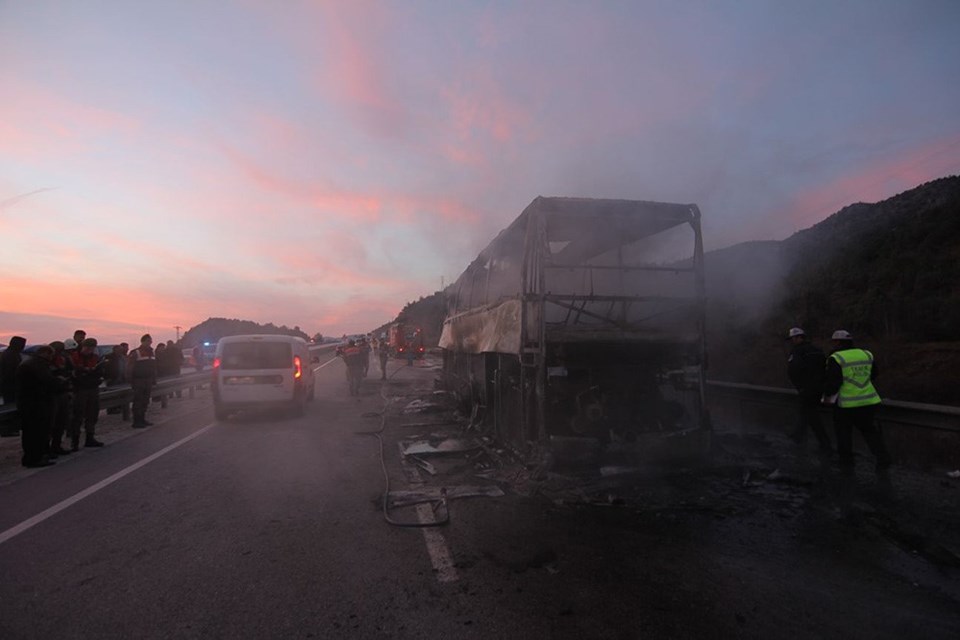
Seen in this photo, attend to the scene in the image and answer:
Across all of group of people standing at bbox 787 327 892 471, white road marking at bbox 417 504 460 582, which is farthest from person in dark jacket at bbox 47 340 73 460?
group of people standing at bbox 787 327 892 471

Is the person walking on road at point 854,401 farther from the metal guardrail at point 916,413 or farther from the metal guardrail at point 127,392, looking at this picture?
the metal guardrail at point 127,392

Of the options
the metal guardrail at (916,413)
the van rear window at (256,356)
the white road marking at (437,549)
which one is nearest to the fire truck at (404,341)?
the van rear window at (256,356)

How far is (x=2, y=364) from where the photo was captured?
943cm

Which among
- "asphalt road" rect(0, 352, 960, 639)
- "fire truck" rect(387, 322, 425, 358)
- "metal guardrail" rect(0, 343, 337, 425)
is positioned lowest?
"asphalt road" rect(0, 352, 960, 639)

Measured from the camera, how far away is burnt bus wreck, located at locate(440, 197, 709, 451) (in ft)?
21.0

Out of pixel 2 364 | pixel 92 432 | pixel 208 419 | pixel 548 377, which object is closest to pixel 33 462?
A: pixel 92 432

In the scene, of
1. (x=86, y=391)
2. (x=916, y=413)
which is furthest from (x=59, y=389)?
(x=916, y=413)

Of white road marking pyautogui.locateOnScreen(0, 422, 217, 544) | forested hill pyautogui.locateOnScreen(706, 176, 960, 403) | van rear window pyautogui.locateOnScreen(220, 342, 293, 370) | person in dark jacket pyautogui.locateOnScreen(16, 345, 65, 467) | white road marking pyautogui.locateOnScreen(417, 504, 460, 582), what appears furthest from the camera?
van rear window pyautogui.locateOnScreen(220, 342, 293, 370)

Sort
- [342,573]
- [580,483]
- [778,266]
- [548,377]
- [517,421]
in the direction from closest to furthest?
[342,573]
[580,483]
[548,377]
[517,421]
[778,266]

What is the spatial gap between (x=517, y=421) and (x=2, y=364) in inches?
363

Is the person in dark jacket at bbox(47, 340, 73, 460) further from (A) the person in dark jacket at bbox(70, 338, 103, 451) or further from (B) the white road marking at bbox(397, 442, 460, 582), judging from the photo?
(B) the white road marking at bbox(397, 442, 460, 582)

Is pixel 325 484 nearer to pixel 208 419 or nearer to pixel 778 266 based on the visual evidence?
pixel 208 419

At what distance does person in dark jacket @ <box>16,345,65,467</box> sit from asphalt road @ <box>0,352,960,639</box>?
97cm

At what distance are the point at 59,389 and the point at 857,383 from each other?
34.2ft
